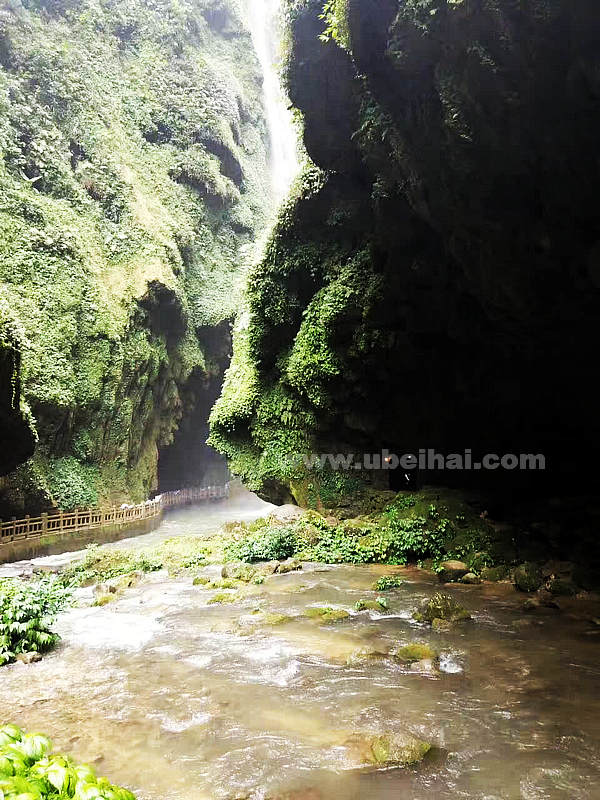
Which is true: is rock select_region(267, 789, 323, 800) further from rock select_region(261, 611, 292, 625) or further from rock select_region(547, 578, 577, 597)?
rock select_region(547, 578, 577, 597)

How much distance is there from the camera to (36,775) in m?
1.85

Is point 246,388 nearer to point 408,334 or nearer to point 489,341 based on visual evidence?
point 408,334

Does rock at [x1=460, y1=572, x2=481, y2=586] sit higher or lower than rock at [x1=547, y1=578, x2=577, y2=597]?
lower

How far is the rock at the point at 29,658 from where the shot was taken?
6.08 metres

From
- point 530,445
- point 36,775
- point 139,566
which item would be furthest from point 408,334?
point 36,775

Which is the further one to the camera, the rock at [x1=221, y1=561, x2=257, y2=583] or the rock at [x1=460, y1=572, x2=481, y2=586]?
the rock at [x1=221, y1=561, x2=257, y2=583]

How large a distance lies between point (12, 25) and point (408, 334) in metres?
22.4

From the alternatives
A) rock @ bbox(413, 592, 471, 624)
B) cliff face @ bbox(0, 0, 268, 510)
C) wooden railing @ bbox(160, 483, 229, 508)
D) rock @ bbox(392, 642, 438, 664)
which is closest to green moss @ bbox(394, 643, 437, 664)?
rock @ bbox(392, 642, 438, 664)

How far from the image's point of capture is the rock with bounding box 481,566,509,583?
31.1 ft

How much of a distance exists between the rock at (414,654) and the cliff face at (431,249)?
20.7ft

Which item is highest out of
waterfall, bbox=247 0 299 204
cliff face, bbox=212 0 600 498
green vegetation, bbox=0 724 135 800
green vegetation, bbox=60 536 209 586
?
waterfall, bbox=247 0 299 204

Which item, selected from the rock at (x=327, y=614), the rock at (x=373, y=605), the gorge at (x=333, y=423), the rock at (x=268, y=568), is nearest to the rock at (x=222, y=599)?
the gorge at (x=333, y=423)

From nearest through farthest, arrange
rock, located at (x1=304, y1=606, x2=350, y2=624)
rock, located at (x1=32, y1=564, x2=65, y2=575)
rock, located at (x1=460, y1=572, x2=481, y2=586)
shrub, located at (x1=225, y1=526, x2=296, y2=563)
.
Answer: rock, located at (x1=304, y1=606, x2=350, y2=624)
rock, located at (x1=460, y1=572, x2=481, y2=586)
shrub, located at (x1=225, y1=526, x2=296, y2=563)
rock, located at (x1=32, y1=564, x2=65, y2=575)

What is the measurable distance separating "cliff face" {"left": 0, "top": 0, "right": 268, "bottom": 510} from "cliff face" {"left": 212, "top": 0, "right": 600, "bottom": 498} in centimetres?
576
